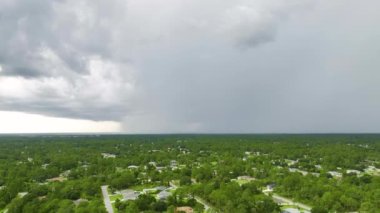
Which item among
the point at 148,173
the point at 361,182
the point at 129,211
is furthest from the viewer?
the point at 148,173

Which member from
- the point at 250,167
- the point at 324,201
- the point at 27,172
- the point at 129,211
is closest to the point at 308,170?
the point at 250,167

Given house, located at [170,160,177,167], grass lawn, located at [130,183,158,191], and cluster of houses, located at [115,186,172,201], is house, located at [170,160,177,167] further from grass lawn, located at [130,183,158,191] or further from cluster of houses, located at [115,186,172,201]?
cluster of houses, located at [115,186,172,201]

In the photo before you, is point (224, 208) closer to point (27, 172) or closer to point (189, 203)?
point (189, 203)

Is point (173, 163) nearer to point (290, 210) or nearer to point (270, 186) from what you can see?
point (270, 186)

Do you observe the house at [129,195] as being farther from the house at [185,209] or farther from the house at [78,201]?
the house at [185,209]

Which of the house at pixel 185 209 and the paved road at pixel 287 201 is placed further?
the paved road at pixel 287 201

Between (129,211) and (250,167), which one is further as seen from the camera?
(250,167)

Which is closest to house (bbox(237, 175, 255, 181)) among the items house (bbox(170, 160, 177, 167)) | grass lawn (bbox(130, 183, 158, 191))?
grass lawn (bbox(130, 183, 158, 191))

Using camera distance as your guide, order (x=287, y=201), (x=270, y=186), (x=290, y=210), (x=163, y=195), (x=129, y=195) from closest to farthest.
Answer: (x=290, y=210) < (x=287, y=201) < (x=163, y=195) < (x=129, y=195) < (x=270, y=186)

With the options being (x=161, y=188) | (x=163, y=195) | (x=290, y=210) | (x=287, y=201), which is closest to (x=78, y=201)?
(x=163, y=195)

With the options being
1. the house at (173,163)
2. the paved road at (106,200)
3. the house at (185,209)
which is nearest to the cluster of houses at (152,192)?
the paved road at (106,200)

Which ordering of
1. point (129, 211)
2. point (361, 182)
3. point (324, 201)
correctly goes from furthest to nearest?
point (361, 182) < point (324, 201) < point (129, 211)
